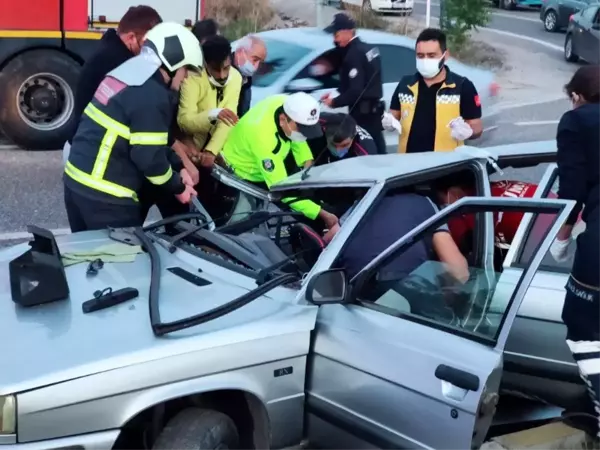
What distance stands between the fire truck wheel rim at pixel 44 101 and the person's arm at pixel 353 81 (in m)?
3.53

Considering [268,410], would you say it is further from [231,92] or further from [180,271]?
[231,92]

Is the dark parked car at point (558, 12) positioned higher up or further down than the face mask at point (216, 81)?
higher up

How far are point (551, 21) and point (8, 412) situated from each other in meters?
23.8

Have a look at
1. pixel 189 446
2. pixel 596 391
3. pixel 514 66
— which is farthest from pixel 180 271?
pixel 514 66

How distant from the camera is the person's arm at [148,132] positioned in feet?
13.6

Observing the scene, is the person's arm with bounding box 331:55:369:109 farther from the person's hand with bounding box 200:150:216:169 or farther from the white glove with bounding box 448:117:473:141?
the white glove with bounding box 448:117:473:141

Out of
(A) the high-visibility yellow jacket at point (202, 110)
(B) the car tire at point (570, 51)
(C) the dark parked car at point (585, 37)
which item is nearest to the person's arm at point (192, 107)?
(A) the high-visibility yellow jacket at point (202, 110)

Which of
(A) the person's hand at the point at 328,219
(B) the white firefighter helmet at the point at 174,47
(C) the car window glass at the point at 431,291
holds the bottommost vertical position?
(C) the car window glass at the point at 431,291

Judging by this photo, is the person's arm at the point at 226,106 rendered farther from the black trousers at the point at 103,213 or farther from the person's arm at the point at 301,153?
the black trousers at the point at 103,213

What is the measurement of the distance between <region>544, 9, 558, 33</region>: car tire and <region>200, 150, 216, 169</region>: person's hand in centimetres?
2041

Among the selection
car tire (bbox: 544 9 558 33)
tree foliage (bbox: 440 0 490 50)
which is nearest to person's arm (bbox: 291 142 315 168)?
tree foliage (bbox: 440 0 490 50)

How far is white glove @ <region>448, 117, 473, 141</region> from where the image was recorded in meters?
5.26

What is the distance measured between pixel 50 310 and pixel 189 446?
708 mm

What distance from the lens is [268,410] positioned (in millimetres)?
3270
